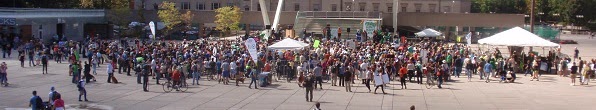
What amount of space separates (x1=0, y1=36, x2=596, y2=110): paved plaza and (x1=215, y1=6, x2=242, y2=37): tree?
32.7m

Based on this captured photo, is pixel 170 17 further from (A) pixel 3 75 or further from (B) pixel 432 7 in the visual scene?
(A) pixel 3 75

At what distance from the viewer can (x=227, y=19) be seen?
64.4m

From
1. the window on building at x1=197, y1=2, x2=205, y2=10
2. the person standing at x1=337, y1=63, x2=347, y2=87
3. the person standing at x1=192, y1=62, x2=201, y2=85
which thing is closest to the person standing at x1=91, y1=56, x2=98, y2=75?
the person standing at x1=192, y1=62, x2=201, y2=85

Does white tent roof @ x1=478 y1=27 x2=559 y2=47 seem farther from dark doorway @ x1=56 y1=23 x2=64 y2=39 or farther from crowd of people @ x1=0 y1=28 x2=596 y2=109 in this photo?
dark doorway @ x1=56 y1=23 x2=64 y2=39

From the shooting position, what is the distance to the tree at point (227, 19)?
64000mm

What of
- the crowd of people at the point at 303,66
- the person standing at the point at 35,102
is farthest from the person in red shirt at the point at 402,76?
the person standing at the point at 35,102

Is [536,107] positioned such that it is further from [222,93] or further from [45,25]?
[45,25]

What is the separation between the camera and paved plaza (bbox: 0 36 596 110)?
2298 centimetres

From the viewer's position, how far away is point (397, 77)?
108ft

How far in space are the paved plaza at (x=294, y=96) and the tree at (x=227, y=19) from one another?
32.7 metres

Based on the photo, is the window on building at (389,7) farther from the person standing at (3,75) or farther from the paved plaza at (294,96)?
the person standing at (3,75)

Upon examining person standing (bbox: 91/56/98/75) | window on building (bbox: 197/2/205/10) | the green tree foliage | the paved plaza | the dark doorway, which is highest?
the green tree foliage

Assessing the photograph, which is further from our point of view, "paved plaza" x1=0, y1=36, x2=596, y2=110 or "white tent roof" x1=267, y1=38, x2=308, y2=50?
"white tent roof" x1=267, y1=38, x2=308, y2=50

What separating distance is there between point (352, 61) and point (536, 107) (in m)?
10.6
